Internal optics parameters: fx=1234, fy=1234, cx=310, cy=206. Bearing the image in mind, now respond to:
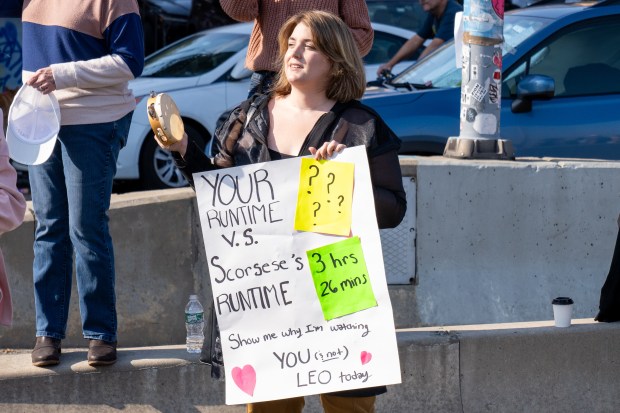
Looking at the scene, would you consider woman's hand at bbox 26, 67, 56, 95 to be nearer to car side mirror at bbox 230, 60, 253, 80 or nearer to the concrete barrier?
the concrete barrier

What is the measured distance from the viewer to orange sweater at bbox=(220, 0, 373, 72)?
5543mm

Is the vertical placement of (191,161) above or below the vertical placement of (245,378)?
above

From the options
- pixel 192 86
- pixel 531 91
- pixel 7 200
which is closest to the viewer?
pixel 7 200

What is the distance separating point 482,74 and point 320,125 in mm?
2851

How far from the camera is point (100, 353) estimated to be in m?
5.29

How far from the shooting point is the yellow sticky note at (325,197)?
4109 millimetres

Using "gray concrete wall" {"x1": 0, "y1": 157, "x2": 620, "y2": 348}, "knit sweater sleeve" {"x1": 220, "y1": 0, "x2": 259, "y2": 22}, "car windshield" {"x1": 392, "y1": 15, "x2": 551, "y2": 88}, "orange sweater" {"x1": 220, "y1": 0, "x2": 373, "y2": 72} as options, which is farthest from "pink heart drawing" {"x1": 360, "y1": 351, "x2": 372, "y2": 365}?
"car windshield" {"x1": 392, "y1": 15, "x2": 551, "y2": 88}

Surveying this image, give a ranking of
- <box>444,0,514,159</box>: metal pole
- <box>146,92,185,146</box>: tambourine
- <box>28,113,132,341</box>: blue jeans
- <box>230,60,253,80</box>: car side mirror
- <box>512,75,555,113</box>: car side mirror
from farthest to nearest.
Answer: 1. <box>230,60,253,80</box>: car side mirror
2. <box>512,75,555,113</box>: car side mirror
3. <box>444,0,514,159</box>: metal pole
4. <box>28,113,132,341</box>: blue jeans
5. <box>146,92,185,146</box>: tambourine

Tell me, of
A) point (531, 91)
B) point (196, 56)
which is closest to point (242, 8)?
point (531, 91)

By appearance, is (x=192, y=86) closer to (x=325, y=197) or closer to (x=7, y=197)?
(x=325, y=197)

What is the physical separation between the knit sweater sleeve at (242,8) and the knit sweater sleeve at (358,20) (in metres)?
0.40

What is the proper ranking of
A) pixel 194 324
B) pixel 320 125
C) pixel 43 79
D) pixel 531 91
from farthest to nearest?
pixel 531 91 → pixel 194 324 → pixel 43 79 → pixel 320 125

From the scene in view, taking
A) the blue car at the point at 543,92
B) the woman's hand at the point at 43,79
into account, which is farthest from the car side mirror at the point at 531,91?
the woman's hand at the point at 43,79

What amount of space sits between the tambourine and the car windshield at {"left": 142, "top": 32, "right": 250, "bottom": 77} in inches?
295
